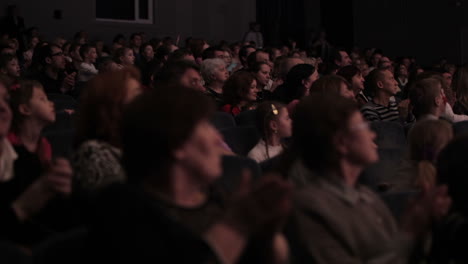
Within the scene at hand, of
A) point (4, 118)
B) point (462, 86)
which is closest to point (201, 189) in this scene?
point (4, 118)

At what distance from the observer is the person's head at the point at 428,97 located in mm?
3998

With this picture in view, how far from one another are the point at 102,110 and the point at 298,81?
2835 millimetres

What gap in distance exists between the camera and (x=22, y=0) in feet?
35.8

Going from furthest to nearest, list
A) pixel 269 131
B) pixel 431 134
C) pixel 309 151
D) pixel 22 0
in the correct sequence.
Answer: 1. pixel 22 0
2. pixel 269 131
3. pixel 431 134
4. pixel 309 151

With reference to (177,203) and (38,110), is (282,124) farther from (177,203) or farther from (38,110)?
(177,203)

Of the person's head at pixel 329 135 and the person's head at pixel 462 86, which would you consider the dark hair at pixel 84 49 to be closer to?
the person's head at pixel 462 86

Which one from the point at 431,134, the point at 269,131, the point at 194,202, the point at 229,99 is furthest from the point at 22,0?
the point at 194,202

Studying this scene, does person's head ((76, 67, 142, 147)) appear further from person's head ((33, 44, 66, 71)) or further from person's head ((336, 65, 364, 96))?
person's head ((33, 44, 66, 71))

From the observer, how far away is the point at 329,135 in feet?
5.99

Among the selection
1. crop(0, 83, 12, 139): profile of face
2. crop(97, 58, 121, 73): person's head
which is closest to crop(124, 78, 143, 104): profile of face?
crop(0, 83, 12, 139): profile of face

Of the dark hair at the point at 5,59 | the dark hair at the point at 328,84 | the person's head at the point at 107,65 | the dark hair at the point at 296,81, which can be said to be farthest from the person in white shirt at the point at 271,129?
the dark hair at the point at 5,59

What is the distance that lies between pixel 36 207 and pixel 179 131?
0.57 m

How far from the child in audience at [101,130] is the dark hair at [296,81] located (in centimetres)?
269

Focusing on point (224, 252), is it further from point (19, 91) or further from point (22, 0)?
point (22, 0)
